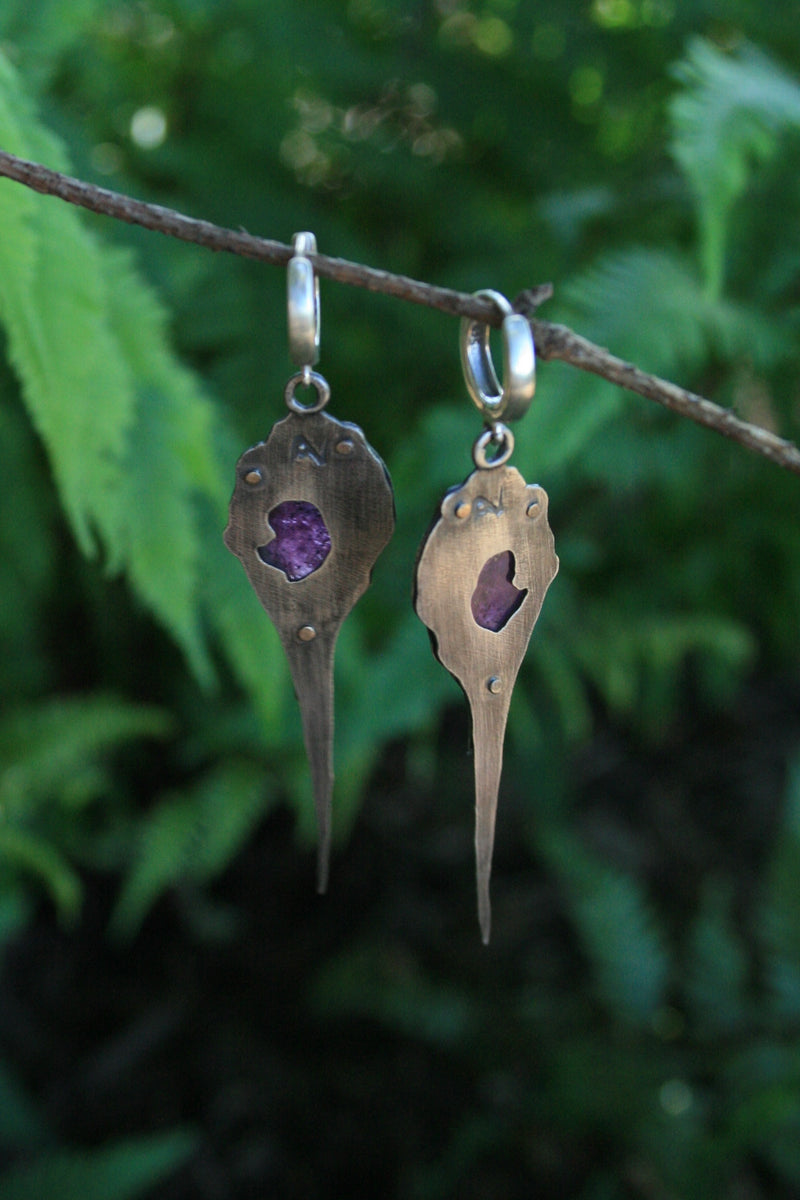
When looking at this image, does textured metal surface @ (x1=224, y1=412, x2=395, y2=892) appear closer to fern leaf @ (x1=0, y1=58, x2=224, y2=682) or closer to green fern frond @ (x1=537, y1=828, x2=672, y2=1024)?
fern leaf @ (x1=0, y1=58, x2=224, y2=682)

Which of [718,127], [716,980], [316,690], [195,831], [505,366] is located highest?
[718,127]

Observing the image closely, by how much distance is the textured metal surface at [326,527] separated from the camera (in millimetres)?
404

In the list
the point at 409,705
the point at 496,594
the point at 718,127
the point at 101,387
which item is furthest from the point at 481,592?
the point at 409,705

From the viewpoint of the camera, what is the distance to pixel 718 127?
2.64ft

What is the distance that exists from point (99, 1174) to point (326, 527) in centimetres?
95

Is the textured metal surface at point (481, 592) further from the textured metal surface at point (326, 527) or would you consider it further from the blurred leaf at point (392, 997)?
the blurred leaf at point (392, 997)

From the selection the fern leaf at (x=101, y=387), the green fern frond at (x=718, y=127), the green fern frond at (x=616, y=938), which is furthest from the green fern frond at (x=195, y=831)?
the green fern frond at (x=718, y=127)

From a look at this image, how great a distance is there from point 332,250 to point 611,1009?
1128 millimetres

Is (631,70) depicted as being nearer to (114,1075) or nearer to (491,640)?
(491,640)

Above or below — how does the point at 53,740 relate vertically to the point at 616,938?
above

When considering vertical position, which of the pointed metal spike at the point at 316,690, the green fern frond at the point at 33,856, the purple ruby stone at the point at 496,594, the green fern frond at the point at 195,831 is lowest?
the green fern frond at the point at 195,831

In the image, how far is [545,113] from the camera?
1520 mm

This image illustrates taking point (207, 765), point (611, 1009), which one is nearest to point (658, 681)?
point (611, 1009)

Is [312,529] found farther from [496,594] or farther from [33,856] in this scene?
[33,856]
